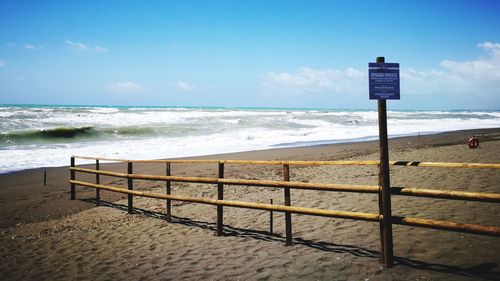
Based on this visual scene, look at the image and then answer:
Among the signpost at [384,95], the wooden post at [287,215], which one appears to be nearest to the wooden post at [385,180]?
the signpost at [384,95]

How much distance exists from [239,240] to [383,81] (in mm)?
3478

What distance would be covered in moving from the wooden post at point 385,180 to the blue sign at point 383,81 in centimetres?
11

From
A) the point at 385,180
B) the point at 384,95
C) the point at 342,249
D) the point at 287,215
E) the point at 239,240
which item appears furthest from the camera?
the point at 239,240

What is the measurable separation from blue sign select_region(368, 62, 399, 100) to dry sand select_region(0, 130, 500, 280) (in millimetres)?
2162

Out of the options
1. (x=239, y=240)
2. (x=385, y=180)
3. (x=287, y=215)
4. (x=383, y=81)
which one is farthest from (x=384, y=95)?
(x=239, y=240)

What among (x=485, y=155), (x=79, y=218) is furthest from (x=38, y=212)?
(x=485, y=155)

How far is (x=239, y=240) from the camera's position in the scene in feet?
18.2

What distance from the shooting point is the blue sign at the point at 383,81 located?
372 centimetres

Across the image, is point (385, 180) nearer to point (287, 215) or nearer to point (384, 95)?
point (384, 95)

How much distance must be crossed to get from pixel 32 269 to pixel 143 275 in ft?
6.58

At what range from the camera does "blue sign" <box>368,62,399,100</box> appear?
3.72 metres

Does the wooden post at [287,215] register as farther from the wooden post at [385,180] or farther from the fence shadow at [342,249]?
the wooden post at [385,180]

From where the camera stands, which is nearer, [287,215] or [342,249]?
[342,249]

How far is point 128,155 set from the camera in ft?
55.7
